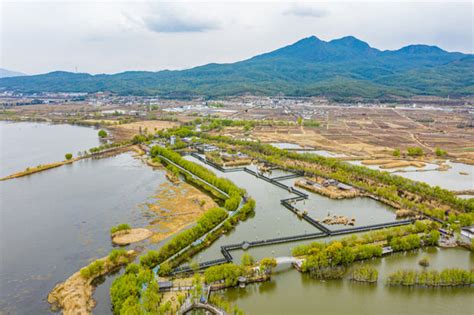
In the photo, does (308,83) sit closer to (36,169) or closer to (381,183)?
(381,183)

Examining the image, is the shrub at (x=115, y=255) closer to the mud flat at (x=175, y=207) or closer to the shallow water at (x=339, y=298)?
the mud flat at (x=175, y=207)

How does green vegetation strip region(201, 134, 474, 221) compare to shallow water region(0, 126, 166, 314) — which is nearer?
shallow water region(0, 126, 166, 314)

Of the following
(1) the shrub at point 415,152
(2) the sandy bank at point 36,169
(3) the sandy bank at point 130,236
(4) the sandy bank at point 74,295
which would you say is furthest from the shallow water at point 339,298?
(2) the sandy bank at point 36,169

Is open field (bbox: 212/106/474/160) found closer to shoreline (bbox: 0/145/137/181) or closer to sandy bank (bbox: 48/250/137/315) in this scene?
shoreline (bbox: 0/145/137/181)

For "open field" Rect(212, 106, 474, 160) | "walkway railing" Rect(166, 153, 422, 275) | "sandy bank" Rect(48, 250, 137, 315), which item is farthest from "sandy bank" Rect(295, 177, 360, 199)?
"sandy bank" Rect(48, 250, 137, 315)

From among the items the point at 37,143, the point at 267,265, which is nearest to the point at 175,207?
the point at 267,265
